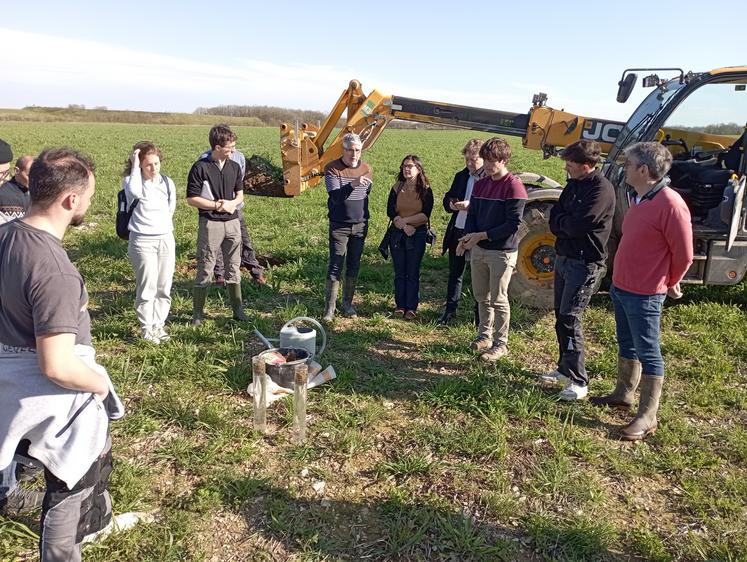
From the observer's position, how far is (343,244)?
585cm

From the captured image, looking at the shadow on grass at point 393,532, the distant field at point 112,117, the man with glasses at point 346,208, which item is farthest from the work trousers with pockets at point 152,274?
the distant field at point 112,117

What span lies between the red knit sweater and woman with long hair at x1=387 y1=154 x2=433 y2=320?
2472mm

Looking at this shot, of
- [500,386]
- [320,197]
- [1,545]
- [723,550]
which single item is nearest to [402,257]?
[500,386]

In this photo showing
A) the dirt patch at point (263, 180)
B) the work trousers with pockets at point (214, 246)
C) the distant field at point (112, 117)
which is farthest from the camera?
the distant field at point (112, 117)

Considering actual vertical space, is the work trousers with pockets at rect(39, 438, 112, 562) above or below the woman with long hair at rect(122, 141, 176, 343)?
below

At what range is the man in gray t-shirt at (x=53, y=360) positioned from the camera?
2.02 m

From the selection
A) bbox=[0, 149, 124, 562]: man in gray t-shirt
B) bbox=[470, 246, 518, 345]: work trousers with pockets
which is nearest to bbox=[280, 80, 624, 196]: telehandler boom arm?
bbox=[470, 246, 518, 345]: work trousers with pockets

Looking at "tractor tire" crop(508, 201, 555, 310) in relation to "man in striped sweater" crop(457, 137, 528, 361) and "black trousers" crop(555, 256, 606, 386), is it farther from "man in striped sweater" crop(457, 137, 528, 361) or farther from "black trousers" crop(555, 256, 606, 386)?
"black trousers" crop(555, 256, 606, 386)

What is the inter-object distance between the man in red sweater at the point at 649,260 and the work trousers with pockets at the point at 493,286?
107 centimetres

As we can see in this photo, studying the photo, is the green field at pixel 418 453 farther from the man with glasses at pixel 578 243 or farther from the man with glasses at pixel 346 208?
the man with glasses at pixel 346 208

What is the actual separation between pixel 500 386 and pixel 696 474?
1481 mm

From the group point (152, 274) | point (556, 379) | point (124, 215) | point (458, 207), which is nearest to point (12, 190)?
point (124, 215)

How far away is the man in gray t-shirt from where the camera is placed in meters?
2.02

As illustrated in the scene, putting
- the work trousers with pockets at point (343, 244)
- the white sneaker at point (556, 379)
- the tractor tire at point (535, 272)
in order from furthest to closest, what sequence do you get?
the tractor tire at point (535, 272) → the work trousers with pockets at point (343, 244) → the white sneaker at point (556, 379)
